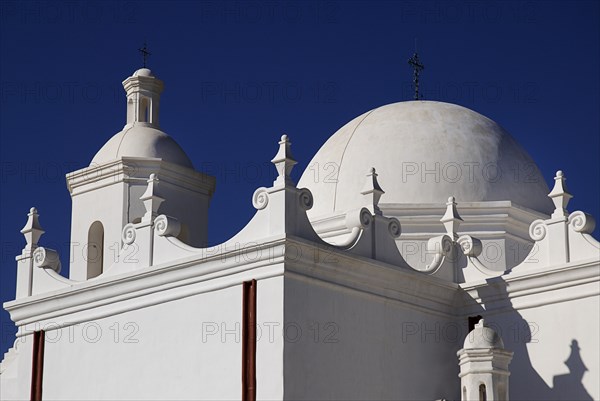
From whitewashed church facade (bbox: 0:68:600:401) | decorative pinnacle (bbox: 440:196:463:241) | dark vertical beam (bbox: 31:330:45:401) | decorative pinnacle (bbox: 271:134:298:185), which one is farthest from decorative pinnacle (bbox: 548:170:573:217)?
dark vertical beam (bbox: 31:330:45:401)

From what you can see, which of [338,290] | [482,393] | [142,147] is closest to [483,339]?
[482,393]

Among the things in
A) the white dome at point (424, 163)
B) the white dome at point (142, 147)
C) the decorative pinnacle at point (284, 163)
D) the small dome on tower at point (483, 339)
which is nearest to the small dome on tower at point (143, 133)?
the white dome at point (142, 147)

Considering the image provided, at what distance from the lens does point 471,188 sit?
1065 inches

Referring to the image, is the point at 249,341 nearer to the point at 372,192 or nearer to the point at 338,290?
the point at 338,290

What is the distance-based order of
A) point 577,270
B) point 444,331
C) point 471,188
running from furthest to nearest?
1. point 471,188
2. point 444,331
3. point 577,270

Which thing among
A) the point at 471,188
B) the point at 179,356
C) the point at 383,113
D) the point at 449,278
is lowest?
the point at 179,356

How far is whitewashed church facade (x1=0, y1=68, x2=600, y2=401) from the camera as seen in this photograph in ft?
71.3

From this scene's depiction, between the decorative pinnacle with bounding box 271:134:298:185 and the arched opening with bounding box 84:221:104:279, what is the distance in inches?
269

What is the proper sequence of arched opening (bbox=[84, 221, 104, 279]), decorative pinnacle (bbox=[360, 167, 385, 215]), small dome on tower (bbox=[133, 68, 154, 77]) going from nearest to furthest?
decorative pinnacle (bbox=[360, 167, 385, 215]), arched opening (bbox=[84, 221, 104, 279]), small dome on tower (bbox=[133, 68, 154, 77])

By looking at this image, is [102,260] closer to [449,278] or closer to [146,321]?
[146,321]

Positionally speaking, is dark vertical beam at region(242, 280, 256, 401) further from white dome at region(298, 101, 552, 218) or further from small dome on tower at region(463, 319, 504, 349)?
white dome at region(298, 101, 552, 218)

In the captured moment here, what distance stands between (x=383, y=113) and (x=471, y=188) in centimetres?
261

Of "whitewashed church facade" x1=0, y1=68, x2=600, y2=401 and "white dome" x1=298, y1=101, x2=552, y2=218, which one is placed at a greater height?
"white dome" x1=298, y1=101, x2=552, y2=218

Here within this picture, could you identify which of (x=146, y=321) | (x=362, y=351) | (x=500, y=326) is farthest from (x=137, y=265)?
(x=500, y=326)
